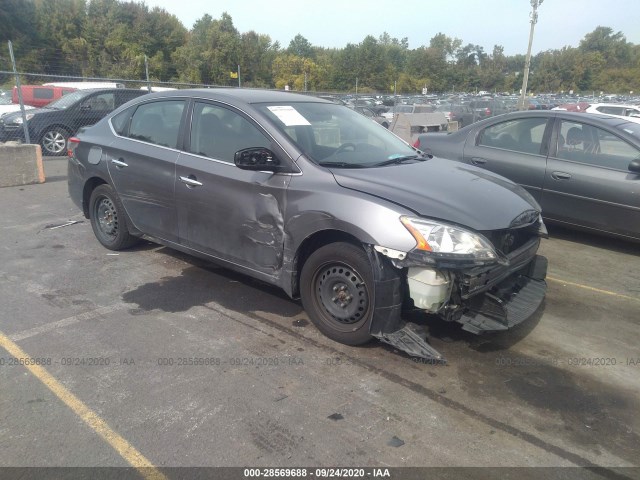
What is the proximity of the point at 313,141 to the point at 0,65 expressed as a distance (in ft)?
144

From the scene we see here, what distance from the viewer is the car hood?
3445 mm

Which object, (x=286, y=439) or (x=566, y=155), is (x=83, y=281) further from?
(x=566, y=155)

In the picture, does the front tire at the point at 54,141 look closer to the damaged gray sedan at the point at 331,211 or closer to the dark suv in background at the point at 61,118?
the dark suv in background at the point at 61,118

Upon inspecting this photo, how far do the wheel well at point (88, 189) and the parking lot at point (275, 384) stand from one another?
3.27 ft

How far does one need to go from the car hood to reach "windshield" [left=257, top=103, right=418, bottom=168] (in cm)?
23

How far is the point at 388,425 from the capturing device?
9.34 ft

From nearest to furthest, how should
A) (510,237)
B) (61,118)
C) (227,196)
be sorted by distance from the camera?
(510,237)
(227,196)
(61,118)

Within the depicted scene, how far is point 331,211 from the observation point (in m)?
3.57

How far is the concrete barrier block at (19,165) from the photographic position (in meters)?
9.06

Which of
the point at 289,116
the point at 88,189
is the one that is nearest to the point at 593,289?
the point at 289,116

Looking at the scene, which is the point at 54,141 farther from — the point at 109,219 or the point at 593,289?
the point at 593,289

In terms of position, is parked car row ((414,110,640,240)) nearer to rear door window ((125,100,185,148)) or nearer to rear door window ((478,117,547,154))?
rear door window ((478,117,547,154))

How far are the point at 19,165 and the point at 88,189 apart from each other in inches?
182

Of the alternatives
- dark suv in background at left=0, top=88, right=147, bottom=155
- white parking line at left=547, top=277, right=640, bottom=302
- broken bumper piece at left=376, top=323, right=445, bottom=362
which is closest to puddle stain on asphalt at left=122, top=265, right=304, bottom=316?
broken bumper piece at left=376, top=323, right=445, bottom=362
